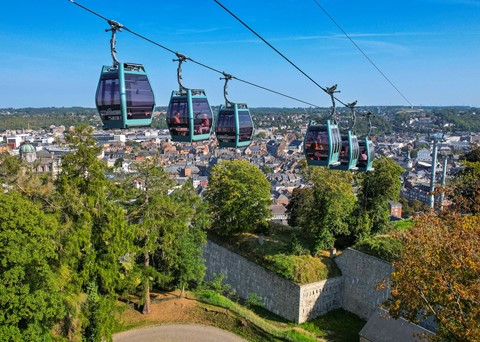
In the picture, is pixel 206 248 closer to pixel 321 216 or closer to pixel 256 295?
pixel 256 295

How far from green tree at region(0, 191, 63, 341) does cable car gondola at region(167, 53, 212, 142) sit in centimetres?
559

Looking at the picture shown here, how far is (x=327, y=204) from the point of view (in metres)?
21.8

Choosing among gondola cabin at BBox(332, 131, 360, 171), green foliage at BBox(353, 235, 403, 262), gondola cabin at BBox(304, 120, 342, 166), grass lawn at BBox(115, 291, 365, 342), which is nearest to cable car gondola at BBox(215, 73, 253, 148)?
gondola cabin at BBox(304, 120, 342, 166)

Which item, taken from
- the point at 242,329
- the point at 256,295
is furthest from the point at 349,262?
the point at 242,329

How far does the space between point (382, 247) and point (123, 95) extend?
15.9 metres

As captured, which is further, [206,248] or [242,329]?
[206,248]

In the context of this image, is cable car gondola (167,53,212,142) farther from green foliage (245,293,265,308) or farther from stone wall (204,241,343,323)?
stone wall (204,241,343,323)

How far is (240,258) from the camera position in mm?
23438

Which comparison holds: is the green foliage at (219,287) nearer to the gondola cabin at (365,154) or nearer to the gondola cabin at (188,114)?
the gondola cabin at (365,154)

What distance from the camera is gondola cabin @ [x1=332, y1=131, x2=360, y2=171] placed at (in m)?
13.8

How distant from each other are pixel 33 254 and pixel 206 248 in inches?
592

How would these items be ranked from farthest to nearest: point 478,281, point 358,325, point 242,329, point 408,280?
point 358,325 → point 242,329 → point 408,280 → point 478,281

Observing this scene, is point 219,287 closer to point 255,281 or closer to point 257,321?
point 257,321

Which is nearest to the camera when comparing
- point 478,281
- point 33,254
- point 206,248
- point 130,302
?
point 478,281
